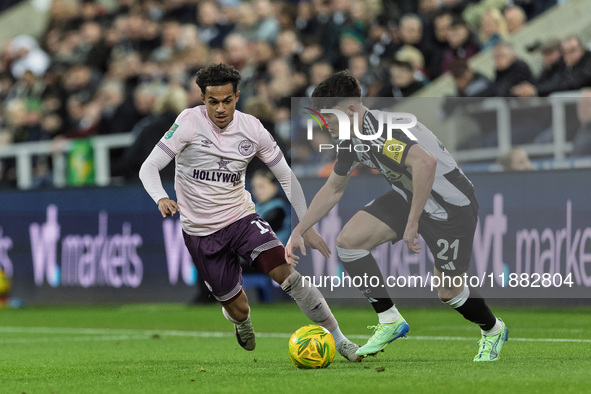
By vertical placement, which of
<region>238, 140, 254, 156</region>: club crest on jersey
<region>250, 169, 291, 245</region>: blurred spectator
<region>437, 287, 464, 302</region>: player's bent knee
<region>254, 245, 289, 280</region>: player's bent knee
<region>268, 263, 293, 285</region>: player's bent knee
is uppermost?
<region>238, 140, 254, 156</region>: club crest on jersey

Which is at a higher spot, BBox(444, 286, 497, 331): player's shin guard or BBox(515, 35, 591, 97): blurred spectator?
BBox(515, 35, 591, 97): blurred spectator

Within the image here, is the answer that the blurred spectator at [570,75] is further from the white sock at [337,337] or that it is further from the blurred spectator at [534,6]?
the white sock at [337,337]

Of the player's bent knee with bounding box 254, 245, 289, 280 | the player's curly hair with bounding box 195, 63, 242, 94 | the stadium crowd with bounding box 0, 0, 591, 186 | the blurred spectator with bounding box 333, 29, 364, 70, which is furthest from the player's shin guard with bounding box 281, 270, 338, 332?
the blurred spectator with bounding box 333, 29, 364, 70

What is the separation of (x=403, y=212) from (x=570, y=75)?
5.71 meters

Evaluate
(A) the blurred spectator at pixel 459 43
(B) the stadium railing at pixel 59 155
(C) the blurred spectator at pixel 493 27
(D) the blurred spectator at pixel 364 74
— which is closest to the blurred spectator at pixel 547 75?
(C) the blurred spectator at pixel 493 27

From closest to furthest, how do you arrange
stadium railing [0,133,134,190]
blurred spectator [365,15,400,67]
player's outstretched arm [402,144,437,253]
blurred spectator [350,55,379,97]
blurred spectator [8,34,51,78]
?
player's outstretched arm [402,144,437,253] < blurred spectator [350,55,379,97] < blurred spectator [365,15,400,67] < stadium railing [0,133,134,190] < blurred spectator [8,34,51,78]

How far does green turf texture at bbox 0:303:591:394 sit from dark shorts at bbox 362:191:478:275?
69 centimetres

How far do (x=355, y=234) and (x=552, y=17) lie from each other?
7.83 metres

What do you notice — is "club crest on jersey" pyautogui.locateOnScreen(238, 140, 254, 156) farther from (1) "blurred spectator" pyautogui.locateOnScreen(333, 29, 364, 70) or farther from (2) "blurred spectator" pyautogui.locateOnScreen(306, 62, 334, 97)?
(1) "blurred spectator" pyautogui.locateOnScreen(333, 29, 364, 70)

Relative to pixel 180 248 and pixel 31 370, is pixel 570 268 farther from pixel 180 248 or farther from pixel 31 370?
pixel 180 248

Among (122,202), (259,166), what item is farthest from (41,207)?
(259,166)

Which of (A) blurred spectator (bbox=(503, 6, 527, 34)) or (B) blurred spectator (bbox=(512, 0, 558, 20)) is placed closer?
(A) blurred spectator (bbox=(503, 6, 527, 34))

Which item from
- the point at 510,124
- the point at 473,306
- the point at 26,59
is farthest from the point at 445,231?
the point at 26,59

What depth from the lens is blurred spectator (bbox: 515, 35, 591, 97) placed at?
13359 millimetres
